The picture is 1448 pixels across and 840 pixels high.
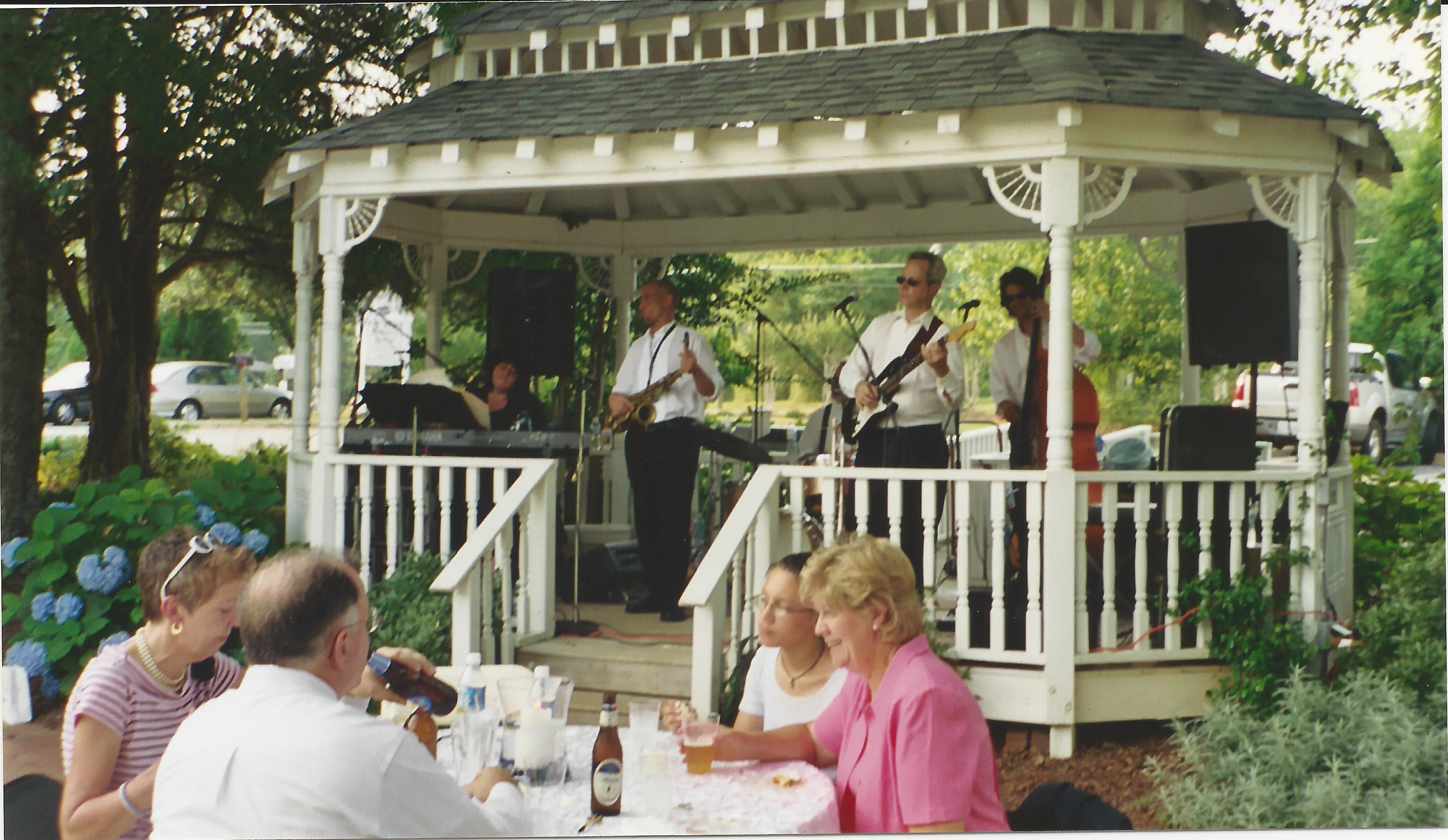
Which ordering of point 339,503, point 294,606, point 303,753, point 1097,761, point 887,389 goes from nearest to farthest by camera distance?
1. point 303,753
2. point 294,606
3. point 1097,761
4. point 887,389
5. point 339,503

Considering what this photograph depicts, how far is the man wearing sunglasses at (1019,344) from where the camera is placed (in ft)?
17.7

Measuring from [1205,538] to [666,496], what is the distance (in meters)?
2.23

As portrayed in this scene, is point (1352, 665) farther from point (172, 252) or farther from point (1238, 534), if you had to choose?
point (172, 252)

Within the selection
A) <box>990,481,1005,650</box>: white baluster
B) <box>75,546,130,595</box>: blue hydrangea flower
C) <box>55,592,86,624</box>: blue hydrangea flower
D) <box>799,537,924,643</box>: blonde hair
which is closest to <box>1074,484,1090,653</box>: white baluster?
<box>990,481,1005,650</box>: white baluster

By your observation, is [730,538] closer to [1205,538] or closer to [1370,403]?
[1205,538]

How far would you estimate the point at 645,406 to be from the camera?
5.78 meters

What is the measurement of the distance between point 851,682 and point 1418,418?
→ 4.03 meters

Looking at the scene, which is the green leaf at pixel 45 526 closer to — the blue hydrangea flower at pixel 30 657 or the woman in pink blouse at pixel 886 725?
the blue hydrangea flower at pixel 30 657

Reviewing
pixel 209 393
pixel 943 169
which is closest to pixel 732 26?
pixel 943 169

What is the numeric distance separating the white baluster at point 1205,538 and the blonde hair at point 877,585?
2.39 meters

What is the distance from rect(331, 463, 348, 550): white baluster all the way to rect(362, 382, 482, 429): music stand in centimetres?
38

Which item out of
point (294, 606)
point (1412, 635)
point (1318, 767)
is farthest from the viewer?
point (1412, 635)

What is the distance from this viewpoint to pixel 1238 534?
4781 millimetres

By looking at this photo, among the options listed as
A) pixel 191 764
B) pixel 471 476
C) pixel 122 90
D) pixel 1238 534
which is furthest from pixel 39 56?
pixel 1238 534
